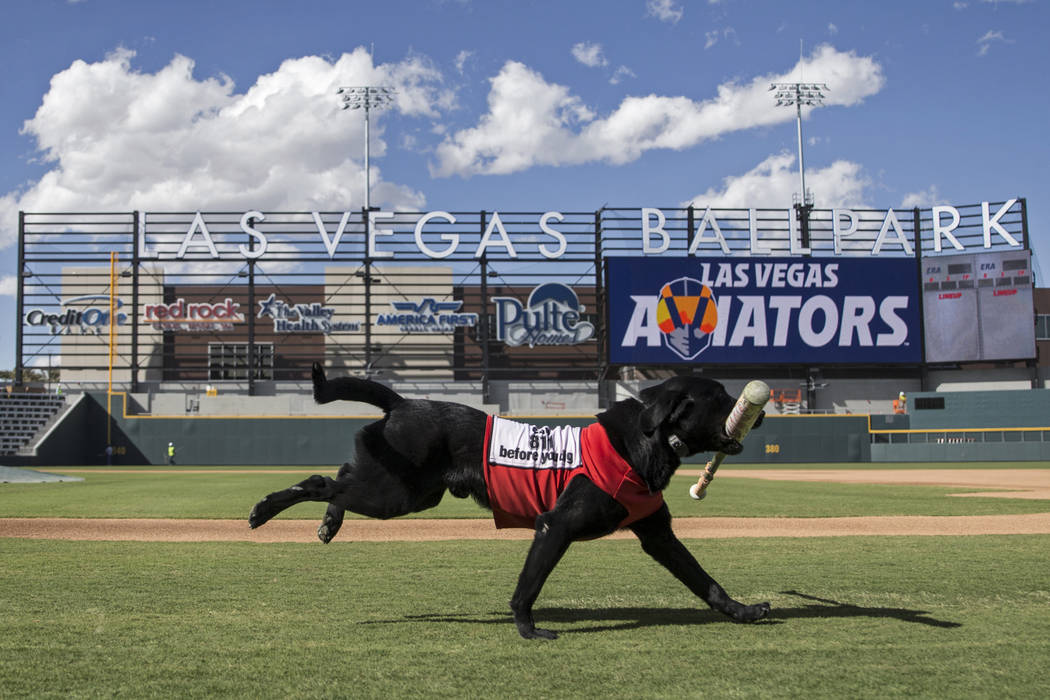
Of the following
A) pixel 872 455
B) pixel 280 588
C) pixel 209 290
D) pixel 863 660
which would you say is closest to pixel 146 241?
pixel 209 290

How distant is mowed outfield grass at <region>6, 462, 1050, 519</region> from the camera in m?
14.2

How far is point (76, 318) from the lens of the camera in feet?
155

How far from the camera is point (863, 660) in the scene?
4289 mm

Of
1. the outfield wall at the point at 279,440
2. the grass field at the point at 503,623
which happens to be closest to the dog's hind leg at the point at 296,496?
the grass field at the point at 503,623

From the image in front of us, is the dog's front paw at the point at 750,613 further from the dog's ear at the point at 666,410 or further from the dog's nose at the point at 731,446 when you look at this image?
the dog's ear at the point at 666,410

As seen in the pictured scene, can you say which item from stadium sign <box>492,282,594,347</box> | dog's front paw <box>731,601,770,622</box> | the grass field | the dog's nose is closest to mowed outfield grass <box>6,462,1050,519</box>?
the grass field

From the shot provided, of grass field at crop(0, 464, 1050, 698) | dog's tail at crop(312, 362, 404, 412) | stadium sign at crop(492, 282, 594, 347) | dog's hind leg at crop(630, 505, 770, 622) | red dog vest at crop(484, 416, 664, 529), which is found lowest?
grass field at crop(0, 464, 1050, 698)

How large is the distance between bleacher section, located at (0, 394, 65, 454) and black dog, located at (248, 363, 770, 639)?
129 feet

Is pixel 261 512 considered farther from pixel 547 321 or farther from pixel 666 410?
pixel 547 321

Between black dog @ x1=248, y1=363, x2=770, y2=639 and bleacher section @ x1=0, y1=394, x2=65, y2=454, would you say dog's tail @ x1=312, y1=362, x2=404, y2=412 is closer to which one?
black dog @ x1=248, y1=363, x2=770, y2=639

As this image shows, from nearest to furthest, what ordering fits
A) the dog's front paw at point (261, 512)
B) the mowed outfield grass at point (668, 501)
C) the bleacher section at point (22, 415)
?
the dog's front paw at point (261, 512)
the mowed outfield grass at point (668, 501)
the bleacher section at point (22, 415)

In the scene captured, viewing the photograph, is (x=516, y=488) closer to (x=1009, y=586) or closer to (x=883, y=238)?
(x=1009, y=586)

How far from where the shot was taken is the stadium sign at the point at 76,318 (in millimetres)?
47156

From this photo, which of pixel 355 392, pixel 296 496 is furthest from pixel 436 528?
pixel 296 496
